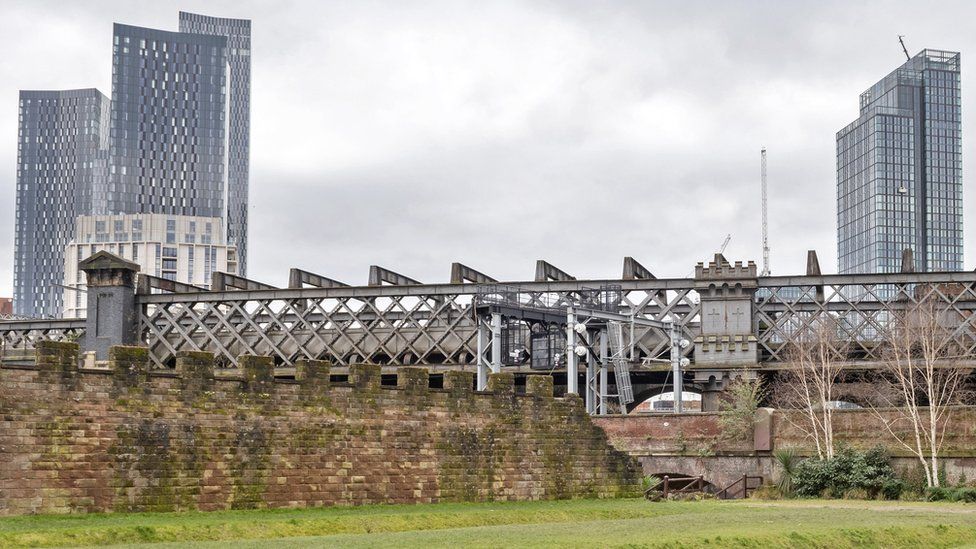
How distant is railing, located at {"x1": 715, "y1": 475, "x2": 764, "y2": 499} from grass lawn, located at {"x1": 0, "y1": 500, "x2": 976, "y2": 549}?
13422 millimetres

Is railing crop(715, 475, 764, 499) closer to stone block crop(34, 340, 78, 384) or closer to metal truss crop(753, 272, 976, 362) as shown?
metal truss crop(753, 272, 976, 362)

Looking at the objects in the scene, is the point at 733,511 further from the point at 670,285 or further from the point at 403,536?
the point at 670,285

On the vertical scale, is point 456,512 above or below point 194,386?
below

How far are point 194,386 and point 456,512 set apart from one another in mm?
8236

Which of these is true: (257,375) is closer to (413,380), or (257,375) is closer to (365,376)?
(365,376)

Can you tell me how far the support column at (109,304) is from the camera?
87.6 m

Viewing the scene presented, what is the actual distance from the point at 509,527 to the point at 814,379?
33.0m

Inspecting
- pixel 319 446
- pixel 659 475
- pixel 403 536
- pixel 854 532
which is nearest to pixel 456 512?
pixel 319 446

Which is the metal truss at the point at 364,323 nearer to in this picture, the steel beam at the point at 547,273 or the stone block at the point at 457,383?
the steel beam at the point at 547,273

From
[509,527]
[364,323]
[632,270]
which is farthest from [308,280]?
[509,527]

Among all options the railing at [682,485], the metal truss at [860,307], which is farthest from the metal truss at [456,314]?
the railing at [682,485]

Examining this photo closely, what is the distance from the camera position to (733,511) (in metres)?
41.2

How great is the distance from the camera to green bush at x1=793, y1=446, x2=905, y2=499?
52312 mm

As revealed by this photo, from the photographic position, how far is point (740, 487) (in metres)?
57.1
